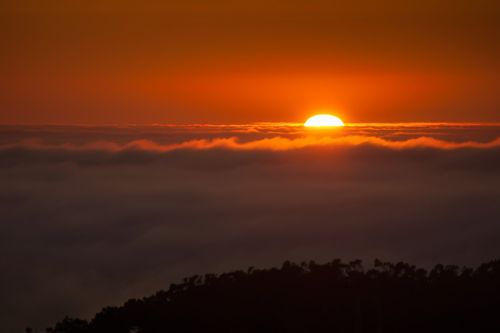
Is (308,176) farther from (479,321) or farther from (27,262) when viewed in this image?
(479,321)

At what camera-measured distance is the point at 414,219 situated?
122 m

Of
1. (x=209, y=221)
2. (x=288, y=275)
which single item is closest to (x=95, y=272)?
(x=209, y=221)

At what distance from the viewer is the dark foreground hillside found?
43.2 m

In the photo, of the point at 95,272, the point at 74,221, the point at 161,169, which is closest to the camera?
the point at 95,272

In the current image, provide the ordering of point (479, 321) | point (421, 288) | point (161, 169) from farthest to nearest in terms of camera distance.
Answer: point (161, 169) → point (421, 288) → point (479, 321)

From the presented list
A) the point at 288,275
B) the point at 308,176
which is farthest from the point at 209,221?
the point at 288,275

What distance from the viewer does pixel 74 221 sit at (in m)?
136

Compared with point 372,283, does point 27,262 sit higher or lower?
lower

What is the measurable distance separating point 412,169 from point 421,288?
12392 cm

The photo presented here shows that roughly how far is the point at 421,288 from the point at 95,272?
6464 centimetres

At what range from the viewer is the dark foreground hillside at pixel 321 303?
142 ft

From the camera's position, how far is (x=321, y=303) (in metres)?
47.1

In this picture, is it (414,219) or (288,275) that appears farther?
(414,219)

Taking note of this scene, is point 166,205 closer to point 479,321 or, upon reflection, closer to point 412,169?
point 412,169
